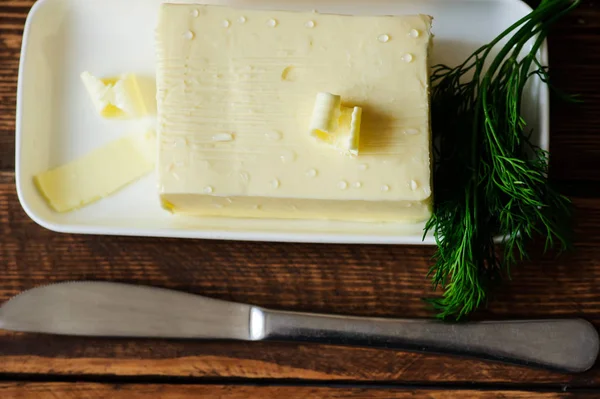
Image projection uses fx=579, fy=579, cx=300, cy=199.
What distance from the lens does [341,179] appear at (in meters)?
0.95

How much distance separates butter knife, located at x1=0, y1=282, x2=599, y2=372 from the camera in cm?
104

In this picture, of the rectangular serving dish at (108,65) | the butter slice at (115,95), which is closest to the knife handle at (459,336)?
the rectangular serving dish at (108,65)

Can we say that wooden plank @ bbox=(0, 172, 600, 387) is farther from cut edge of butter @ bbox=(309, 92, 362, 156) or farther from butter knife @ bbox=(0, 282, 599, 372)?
cut edge of butter @ bbox=(309, 92, 362, 156)

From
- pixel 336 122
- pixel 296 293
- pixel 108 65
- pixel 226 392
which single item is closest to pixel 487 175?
pixel 336 122

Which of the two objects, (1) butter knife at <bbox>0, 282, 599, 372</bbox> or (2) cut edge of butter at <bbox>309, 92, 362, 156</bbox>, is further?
(1) butter knife at <bbox>0, 282, 599, 372</bbox>

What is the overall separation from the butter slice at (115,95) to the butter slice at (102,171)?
50mm

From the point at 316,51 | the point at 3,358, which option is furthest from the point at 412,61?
the point at 3,358

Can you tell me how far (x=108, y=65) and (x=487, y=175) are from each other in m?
0.73

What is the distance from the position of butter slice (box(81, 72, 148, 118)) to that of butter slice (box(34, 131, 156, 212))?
0.16 ft

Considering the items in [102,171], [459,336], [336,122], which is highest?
[336,122]

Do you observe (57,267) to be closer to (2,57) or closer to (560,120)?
(2,57)

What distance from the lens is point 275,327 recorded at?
3.41ft

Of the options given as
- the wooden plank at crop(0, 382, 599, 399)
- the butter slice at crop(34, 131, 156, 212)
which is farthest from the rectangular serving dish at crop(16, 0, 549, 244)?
the wooden plank at crop(0, 382, 599, 399)

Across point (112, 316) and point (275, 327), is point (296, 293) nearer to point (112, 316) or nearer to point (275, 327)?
point (275, 327)
